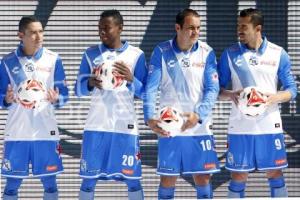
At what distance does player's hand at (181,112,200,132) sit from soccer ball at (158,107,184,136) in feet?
0.20

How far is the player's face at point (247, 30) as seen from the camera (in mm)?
7699

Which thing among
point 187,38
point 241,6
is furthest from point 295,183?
point 187,38

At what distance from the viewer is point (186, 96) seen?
7.63 m

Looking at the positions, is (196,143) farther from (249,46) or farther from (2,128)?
(2,128)

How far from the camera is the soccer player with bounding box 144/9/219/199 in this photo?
24.8 feet

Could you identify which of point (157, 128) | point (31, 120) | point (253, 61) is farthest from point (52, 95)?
point (253, 61)

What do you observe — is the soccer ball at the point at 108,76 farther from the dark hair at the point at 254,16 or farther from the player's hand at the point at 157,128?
the dark hair at the point at 254,16

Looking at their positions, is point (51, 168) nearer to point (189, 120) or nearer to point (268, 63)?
point (189, 120)

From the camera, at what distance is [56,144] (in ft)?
25.8

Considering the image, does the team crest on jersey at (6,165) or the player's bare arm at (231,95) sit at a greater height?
the player's bare arm at (231,95)

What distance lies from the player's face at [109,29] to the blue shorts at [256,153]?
4.38ft

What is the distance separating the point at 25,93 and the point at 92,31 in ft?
6.86

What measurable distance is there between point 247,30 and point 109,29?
1169 millimetres

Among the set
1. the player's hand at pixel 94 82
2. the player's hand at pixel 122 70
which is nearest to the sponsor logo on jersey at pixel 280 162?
the player's hand at pixel 122 70
